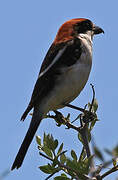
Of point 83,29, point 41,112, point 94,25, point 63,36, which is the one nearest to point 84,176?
point 41,112

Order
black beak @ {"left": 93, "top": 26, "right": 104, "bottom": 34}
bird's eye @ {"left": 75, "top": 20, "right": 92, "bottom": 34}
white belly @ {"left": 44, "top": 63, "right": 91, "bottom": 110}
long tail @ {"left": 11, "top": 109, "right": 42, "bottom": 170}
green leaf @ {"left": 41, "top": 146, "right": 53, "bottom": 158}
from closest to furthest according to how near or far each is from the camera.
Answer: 1. green leaf @ {"left": 41, "top": 146, "right": 53, "bottom": 158}
2. long tail @ {"left": 11, "top": 109, "right": 42, "bottom": 170}
3. white belly @ {"left": 44, "top": 63, "right": 91, "bottom": 110}
4. bird's eye @ {"left": 75, "top": 20, "right": 92, "bottom": 34}
5. black beak @ {"left": 93, "top": 26, "right": 104, "bottom": 34}

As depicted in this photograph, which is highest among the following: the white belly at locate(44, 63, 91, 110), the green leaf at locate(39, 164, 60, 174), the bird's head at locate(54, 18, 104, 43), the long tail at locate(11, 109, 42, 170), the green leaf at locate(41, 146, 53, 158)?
the bird's head at locate(54, 18, 104, 43)

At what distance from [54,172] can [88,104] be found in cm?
77

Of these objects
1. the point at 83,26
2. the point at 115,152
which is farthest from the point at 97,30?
the point at 115,152

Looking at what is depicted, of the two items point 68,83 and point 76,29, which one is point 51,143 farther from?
point 76,29

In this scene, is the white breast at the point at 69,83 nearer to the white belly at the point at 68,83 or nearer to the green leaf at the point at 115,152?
the white belly at the point at 68,83

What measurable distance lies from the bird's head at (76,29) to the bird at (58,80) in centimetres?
23

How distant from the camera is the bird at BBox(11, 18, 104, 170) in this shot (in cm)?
347

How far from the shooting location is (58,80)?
3598mm

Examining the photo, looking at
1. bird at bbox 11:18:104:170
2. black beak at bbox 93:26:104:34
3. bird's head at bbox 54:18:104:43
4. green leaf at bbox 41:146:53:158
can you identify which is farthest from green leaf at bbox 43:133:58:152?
black beak at bbox 93:26:104:34

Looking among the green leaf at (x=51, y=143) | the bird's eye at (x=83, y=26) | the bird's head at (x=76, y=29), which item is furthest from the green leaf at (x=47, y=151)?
the bird's eye at (x=83, y=26)

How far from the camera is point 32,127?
11.4ft

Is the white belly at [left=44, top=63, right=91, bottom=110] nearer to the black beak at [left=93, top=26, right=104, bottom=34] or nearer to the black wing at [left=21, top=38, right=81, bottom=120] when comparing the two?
the black wing at [left=21, top=38, right=81, bottom=120]

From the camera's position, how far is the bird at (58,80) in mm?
3475
